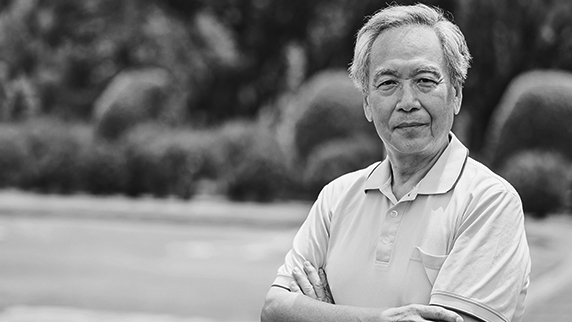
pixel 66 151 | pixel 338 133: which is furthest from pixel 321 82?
pixel 66 151

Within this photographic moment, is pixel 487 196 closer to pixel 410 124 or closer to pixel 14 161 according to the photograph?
pixel 410 124

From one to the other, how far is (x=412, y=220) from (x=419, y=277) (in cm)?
15

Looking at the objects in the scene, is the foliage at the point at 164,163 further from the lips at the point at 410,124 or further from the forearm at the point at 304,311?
the lips at the point at 410,124

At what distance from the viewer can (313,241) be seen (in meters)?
2.41

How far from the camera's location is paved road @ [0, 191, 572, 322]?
26.6 feet

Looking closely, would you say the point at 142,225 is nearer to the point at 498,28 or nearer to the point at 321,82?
the point at 321,82

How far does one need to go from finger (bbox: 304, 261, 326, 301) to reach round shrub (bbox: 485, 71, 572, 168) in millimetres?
14984

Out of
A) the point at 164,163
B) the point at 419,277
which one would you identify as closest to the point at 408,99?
the point at 419,277

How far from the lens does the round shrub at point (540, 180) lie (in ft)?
52.5

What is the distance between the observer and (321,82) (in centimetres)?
1997

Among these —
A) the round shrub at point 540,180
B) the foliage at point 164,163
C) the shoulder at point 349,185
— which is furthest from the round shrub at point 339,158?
the shoulder at point 349,185

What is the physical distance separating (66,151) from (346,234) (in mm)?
21078

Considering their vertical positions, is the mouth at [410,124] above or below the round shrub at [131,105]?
below

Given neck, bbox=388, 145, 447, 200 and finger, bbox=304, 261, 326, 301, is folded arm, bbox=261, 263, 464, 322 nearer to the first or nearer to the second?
finger, bbox=304, 261, 326, 301
